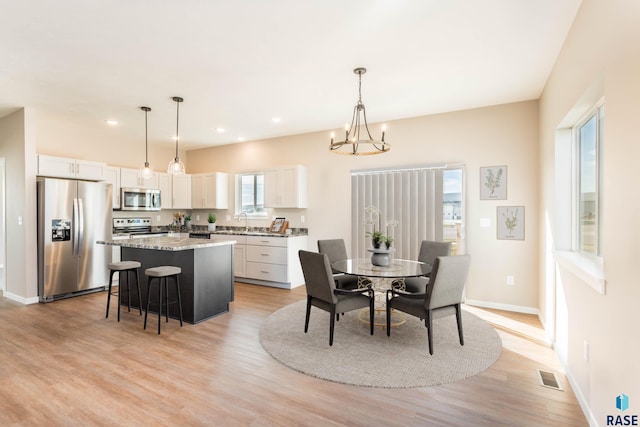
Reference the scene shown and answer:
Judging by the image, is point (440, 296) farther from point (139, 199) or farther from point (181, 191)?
point (181, 191)

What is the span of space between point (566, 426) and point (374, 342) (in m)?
1.53

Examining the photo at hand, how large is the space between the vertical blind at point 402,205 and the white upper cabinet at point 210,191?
2861 millimetres

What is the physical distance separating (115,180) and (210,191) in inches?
64.4

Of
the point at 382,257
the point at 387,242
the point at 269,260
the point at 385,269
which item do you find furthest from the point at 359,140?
the point at 269,260

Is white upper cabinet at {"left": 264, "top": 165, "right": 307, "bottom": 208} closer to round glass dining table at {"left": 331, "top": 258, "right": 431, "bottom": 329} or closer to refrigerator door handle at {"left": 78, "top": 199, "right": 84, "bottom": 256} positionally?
round glass dining table at {"left": 331, "top": 258, "right": 431, "bottom": 329}

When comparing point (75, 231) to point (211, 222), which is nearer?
point (75, 231)

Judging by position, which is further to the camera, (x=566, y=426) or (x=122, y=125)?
(x=122, y=125)

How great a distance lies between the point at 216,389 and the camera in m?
2.34

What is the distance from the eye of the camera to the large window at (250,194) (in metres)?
6.46

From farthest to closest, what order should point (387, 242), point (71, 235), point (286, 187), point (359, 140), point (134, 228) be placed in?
point (134, 228) → point (286, 187) → point (71, 235) → point (387, 242) → point (359, 140)

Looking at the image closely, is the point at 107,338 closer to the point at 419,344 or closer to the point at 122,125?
the point at 419,344

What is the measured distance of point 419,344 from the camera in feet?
10.1

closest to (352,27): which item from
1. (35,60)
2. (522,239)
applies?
(35,60)

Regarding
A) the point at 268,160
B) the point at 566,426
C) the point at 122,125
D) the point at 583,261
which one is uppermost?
the point at 122,125
